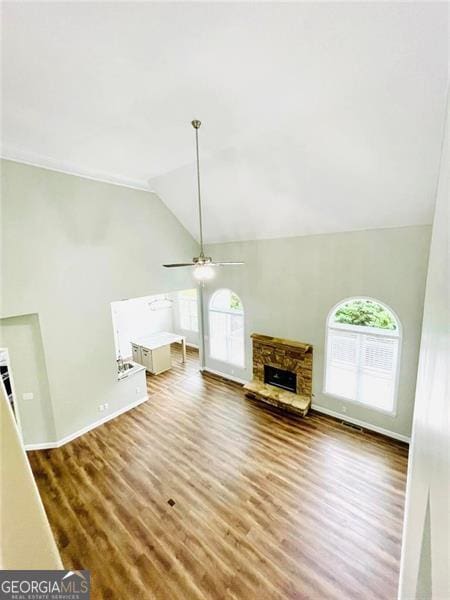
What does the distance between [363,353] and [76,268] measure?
5968mm

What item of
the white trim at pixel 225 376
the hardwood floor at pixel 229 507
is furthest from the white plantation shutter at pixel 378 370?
the white trim at pixel 225 376

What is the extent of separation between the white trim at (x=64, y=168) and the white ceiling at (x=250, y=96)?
0.08 feet

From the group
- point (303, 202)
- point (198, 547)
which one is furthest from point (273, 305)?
point (198, 547)

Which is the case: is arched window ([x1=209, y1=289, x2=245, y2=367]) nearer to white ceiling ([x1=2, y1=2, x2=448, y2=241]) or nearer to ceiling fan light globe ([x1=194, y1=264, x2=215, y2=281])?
white ceiling ([x1=2, y1=2, x2=448, y2=241])

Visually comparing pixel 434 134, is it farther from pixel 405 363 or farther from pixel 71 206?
pixel 71 206

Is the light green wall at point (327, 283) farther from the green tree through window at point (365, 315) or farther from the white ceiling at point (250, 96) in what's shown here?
the white ceiling at point (250, 96)

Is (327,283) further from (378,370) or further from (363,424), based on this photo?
(363,424)

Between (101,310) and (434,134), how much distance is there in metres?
5.93

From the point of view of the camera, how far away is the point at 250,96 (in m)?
2.66

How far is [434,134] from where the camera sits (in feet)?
9.17

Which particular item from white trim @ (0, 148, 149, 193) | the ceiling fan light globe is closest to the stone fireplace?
the ceiling fan light globe

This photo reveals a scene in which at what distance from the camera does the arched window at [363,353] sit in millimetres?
4699

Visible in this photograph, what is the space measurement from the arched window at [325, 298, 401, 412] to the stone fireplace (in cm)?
48

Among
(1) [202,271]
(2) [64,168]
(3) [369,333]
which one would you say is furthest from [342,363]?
(2) [64,168]
